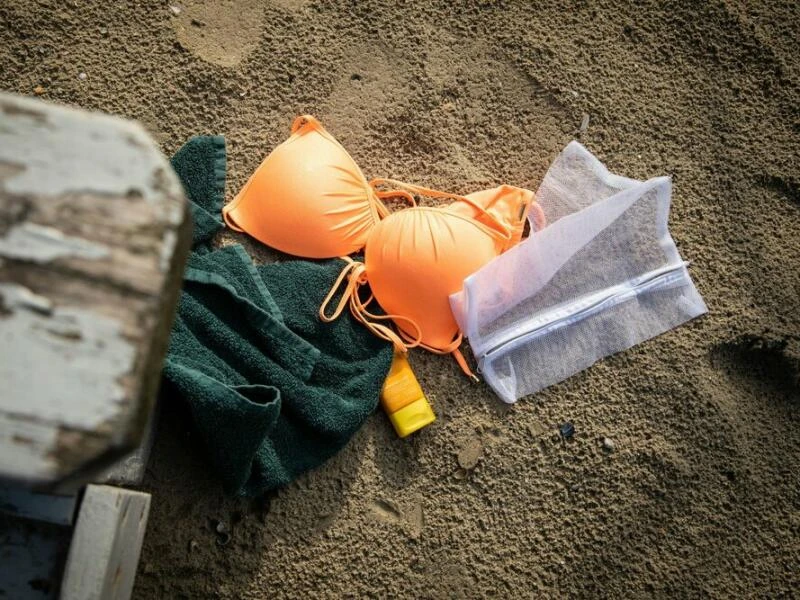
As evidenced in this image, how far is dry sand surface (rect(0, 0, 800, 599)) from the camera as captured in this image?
1.82 metres

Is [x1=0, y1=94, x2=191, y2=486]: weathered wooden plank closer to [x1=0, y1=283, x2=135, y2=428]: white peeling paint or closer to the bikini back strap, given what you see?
[x1=0, y1=283, x2=135, y2=428]: white peeling paint

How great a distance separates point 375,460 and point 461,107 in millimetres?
1072

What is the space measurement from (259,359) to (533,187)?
96 centimetres

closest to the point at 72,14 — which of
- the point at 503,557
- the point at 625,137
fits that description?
the point at 625,137

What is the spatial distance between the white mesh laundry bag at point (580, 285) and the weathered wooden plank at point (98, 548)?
0.98 metres

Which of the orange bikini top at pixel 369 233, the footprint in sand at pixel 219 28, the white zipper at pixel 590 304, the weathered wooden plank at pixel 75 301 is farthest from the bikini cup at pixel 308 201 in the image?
the weathered wooden plank at pixel 75 301

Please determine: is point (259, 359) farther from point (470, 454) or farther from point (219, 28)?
point (219, 28)

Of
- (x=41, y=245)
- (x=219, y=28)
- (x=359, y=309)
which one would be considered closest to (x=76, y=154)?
(x=41, y=245)

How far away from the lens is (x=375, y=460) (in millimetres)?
1868

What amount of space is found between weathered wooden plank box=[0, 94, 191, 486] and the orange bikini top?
Result: 3.09 ft

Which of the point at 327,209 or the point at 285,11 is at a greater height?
the point at 285,11

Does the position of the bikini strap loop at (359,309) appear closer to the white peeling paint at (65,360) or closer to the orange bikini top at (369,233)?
the orange bikini top at (369,233)

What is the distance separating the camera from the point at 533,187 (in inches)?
82.4

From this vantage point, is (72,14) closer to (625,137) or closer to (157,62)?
(157,62)
